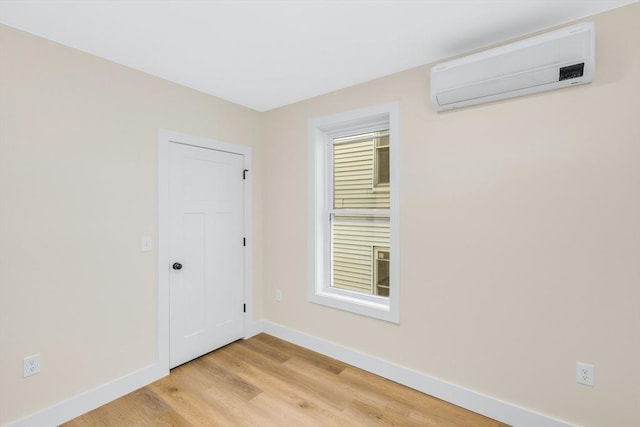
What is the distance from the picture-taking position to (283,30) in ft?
6.17

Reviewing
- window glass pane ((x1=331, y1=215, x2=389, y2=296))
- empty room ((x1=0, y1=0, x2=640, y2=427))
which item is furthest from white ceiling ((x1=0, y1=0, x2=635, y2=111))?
window glass pane ((x1=331, y1=215, x2=389, y2=296))

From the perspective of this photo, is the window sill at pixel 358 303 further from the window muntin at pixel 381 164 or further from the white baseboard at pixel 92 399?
the white baseboard at pixel 92 399

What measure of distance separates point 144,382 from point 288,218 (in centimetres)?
185

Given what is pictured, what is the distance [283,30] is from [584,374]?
2.72 meters

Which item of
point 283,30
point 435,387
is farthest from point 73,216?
point 435,387

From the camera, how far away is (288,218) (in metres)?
3.21

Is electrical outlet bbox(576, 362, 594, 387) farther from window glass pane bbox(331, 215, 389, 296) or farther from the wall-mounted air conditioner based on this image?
the wall-mounted air conditioner

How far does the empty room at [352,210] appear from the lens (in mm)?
1703

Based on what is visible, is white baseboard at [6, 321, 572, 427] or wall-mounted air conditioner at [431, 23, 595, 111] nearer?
wall-mounted air conditioner at [431, 23, 595, 111]

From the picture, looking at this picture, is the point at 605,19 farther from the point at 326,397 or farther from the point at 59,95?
the point at 59,95

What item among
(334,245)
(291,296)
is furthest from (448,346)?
(291,296)

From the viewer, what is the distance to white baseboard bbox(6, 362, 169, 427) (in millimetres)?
1881

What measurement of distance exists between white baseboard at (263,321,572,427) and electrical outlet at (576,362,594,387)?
0.29m

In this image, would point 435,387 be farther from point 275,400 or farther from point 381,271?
point 275,400
